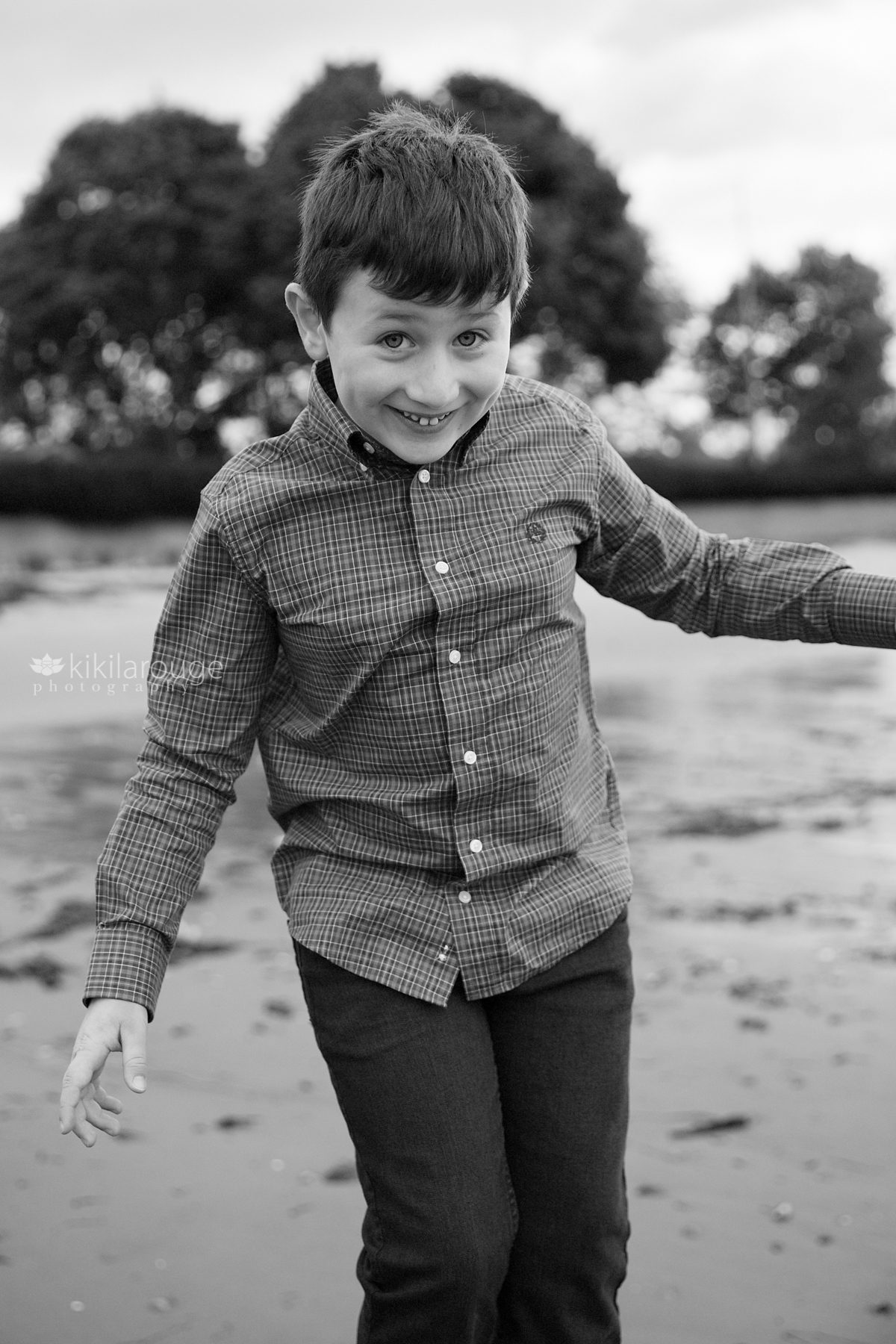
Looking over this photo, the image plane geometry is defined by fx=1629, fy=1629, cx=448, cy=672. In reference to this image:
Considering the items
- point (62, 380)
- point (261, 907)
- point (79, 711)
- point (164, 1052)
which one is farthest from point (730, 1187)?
point (62, 380)

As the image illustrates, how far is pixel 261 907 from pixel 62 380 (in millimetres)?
28103

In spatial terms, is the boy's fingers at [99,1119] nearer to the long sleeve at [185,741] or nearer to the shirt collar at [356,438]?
the long sleeve at [185,741]

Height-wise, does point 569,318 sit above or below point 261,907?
above

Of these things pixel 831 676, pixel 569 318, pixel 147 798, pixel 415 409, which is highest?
pixel 569 318

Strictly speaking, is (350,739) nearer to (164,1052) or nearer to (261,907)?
(164,1052)

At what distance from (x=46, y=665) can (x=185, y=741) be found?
874 cm

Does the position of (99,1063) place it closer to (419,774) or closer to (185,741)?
(185,741)

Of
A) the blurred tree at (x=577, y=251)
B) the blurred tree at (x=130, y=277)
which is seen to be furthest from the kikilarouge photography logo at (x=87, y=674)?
the blurred tree at (x=577, y=251)

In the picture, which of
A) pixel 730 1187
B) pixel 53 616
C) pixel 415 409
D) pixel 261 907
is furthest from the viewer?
pixel 53 616

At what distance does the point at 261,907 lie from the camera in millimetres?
5016

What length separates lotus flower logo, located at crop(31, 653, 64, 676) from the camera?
10.3 meters

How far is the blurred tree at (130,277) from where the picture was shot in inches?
1162

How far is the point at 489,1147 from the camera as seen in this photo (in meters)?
2.05

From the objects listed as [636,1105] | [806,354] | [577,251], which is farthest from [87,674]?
[806,354]
